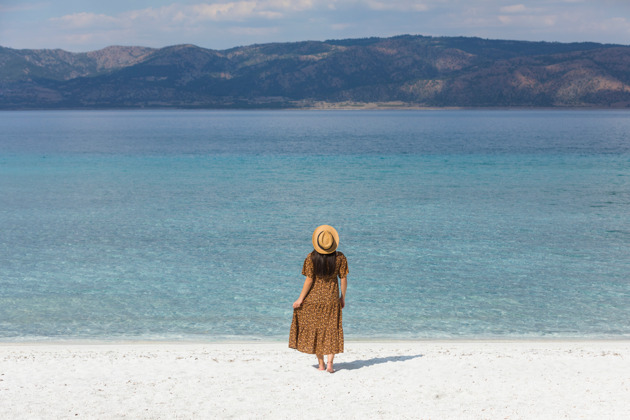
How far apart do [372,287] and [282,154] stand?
147 feet

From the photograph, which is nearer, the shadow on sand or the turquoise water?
the shadow on sand

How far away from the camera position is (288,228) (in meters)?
21.4

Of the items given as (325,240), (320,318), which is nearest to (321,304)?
(320,318)

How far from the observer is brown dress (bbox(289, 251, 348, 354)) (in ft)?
24.2

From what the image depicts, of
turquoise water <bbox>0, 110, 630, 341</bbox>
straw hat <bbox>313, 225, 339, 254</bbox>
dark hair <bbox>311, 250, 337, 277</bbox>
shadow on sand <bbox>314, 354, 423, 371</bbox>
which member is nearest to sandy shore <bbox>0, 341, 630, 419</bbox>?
shadow on sand <bbox>314, 354, 423, 371</bbox>

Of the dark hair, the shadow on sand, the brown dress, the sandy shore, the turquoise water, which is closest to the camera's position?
the sandy shore

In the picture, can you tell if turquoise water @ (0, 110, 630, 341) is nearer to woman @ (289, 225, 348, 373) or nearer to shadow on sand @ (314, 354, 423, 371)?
shadow on sand @ (314, 354, 423, 371)

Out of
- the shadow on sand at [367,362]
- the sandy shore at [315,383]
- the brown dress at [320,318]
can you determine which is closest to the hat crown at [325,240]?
the brown dress at [320,318]

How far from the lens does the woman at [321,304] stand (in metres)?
7.20

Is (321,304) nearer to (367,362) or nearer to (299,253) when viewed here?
(367,362)

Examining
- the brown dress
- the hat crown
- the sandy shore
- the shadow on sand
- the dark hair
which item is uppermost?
the hat crown

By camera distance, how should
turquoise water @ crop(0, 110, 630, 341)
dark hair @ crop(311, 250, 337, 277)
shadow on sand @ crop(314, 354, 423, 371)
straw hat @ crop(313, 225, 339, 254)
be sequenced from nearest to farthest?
straw hat @ crop(313, 225, 339, 254)
dark hair @ crop(311, 250, 337, 277)
shadow on sand @ crop(314, 354, 423, 371)
turquoise water @ crop(0, 110, 630, 341)

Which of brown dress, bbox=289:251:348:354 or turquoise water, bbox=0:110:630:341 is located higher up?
brown dress, bbox=289:251:348:354

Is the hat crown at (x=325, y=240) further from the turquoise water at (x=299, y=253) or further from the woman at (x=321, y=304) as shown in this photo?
the turquoise water at (x=299, y=253)
